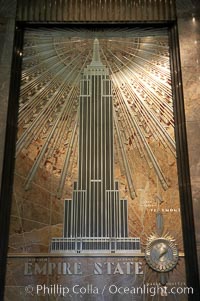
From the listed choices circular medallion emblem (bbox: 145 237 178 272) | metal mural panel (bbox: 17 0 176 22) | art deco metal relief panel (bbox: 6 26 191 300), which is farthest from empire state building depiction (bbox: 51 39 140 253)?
metal mural panel (bbox: 17 0 176 22)

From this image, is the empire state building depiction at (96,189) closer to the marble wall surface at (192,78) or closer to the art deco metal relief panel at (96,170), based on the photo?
the art deco metal relief panel at (96,170)

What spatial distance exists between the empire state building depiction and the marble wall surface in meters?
0.79

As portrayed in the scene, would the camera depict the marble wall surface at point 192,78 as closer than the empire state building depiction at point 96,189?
No

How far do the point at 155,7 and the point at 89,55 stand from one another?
1.07 metres

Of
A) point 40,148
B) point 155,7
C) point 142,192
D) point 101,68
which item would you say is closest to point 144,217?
point 142,192

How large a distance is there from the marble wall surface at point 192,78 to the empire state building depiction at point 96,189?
790 mm

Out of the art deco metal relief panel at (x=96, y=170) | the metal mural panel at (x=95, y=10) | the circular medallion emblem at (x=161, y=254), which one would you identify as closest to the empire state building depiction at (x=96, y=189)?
the art deco metal relief panel at (x=96, y=170)

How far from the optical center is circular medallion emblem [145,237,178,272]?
4.11 metres

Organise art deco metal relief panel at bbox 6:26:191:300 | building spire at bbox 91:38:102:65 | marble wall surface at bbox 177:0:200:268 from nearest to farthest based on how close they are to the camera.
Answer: art deco metal relief panel at bbox 6:26:191:300, marble wall surface at bbox 177:0:200:268, building spire at bbox 91:38:102:65

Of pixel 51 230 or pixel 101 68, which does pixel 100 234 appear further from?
pixel 101 68

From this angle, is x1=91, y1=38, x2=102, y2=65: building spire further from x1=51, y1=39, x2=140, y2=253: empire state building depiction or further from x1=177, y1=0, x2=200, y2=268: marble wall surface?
x1=177, y1=0, x2=200, y2=268: marble wall surface

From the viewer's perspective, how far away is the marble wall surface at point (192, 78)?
432cm

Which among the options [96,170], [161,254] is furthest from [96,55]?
[161,254]

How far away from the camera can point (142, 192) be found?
4.41m
